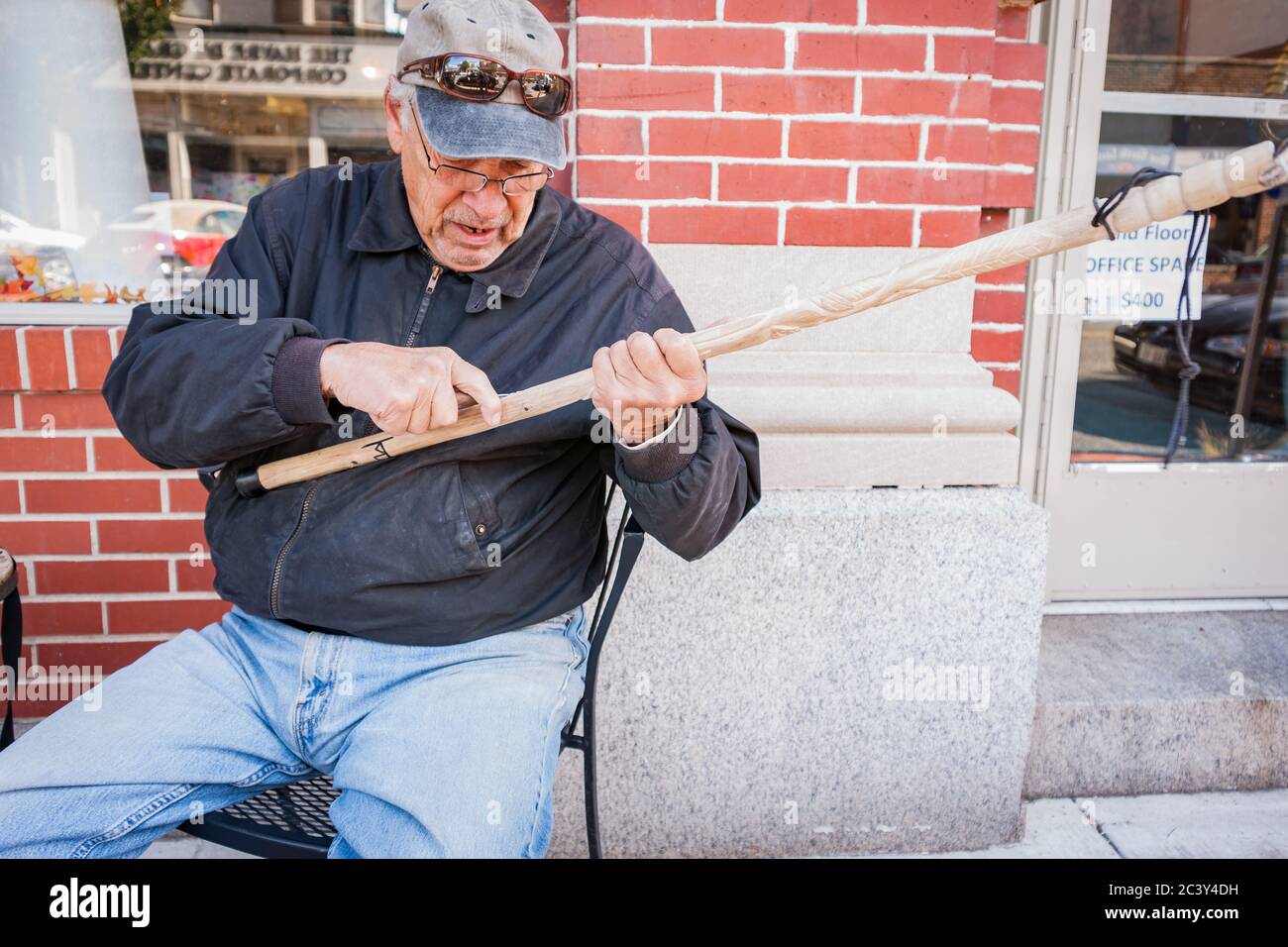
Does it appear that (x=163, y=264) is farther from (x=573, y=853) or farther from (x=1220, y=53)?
(x=1220, y=53)

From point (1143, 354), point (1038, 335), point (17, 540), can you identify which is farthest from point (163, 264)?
point (1143, 354)

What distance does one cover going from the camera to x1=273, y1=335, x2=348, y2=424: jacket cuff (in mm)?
1651

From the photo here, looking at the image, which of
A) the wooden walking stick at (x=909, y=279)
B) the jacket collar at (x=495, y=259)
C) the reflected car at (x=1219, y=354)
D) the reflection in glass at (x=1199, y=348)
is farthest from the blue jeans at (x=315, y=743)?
the reflected car at (x=1219, y=354)

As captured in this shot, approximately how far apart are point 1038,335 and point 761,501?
129 cm

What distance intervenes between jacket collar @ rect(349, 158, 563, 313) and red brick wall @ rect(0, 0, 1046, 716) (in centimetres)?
61

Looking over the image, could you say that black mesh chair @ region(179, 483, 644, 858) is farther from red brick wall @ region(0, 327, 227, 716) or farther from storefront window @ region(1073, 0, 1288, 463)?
storefront window @ region(1073, 0, 1288, 463)

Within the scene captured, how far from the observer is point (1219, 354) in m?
3.52

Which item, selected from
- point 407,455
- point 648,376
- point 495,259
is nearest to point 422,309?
point 495,259

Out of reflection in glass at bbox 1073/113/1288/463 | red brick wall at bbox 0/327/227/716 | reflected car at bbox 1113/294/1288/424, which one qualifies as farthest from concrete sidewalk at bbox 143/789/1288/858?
reflected car at bbox 1113/294/1288/424

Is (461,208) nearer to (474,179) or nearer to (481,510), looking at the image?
(474,179)

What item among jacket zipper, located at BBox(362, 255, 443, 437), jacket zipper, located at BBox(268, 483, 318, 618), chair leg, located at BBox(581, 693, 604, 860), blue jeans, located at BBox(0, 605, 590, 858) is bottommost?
chair leg, located at BBox(581, 693, 604, 860)

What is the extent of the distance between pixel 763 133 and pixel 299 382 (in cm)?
134

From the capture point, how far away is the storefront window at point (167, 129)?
9.77ft

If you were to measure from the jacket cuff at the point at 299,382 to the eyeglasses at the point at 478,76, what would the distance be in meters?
0.49
